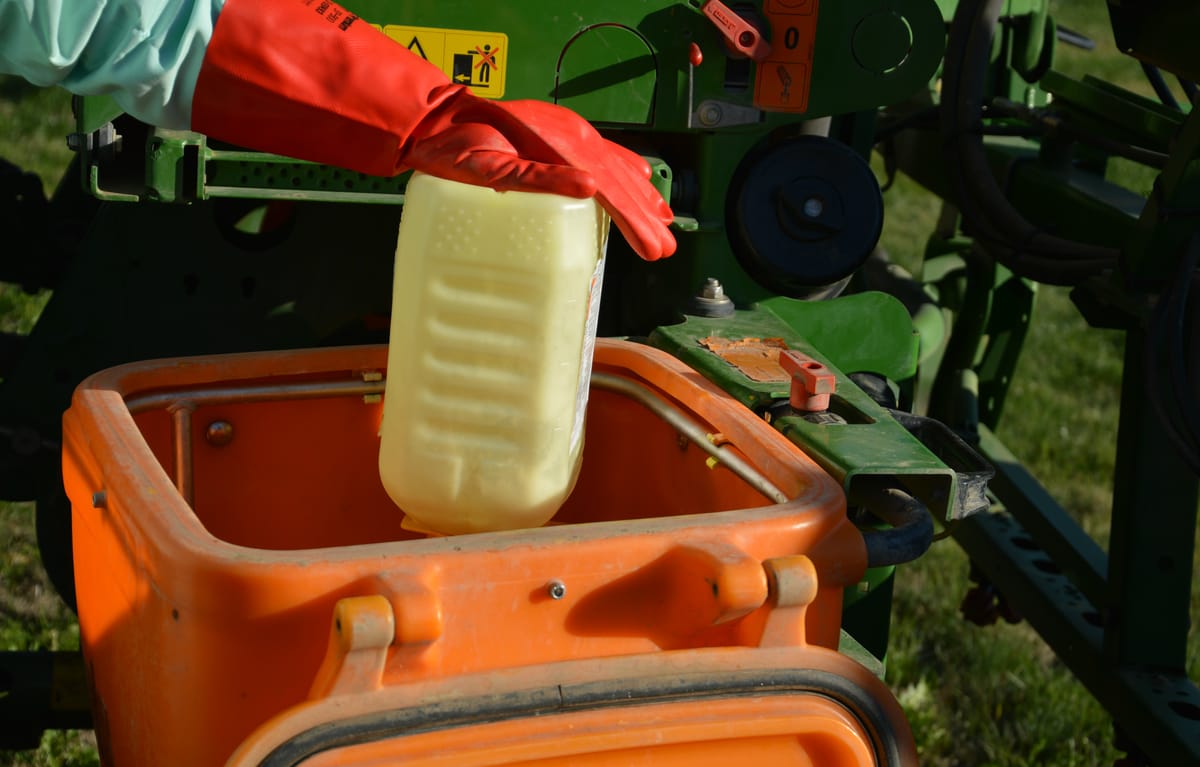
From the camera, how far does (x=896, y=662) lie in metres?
3.40

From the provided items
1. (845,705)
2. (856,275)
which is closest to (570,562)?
(845,705)

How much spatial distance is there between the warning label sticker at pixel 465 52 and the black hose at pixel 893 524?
0.90 metres

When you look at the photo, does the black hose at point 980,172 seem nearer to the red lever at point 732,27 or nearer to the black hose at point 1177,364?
the black hose at point 1177,364

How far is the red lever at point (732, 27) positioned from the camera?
7.39ft

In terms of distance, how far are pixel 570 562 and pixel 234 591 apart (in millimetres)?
348

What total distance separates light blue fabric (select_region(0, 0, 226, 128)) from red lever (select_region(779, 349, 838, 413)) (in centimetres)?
86

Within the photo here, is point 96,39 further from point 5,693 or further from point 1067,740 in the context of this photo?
point 1067,740

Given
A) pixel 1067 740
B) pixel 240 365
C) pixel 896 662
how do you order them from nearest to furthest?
pixel 240 365, pixel 1067 740, pixel 896 662

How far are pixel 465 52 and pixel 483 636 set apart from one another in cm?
108

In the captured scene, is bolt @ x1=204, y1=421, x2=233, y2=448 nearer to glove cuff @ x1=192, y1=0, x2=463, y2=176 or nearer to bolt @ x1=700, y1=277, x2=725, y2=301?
glove cuff @ x1=192, y1=0, x2=463, y2=176

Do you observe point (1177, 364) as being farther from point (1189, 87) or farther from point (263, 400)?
point (263, 400)

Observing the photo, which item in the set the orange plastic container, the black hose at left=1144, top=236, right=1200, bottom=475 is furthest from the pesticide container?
the black hose at left=1144, top=236, right=1200, bottom=475

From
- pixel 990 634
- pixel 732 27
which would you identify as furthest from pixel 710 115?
pixel 990 634

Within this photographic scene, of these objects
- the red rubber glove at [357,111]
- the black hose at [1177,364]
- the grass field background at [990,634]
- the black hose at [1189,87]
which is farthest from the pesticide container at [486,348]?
the grass field background at [990,634]
